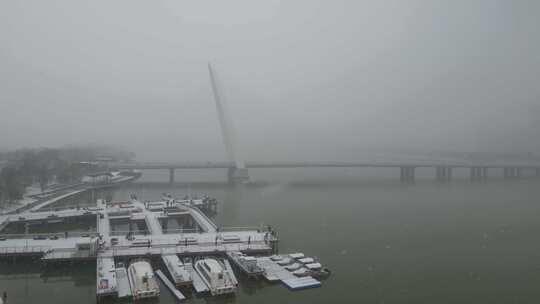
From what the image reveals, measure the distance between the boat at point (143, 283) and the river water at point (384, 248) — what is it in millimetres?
166

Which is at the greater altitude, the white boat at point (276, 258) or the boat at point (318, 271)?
the white boat at point (276, 258)

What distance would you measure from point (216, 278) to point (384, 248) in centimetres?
363

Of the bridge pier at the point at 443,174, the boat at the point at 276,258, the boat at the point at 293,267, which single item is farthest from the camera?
the bridge pier at the point at 443,174

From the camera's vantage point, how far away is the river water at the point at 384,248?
20.1 ft

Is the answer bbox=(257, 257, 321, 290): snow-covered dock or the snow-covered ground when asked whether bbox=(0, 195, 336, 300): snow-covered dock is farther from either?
the snow-covered ground

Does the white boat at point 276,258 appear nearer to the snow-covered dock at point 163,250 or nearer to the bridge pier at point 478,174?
the snow-covered dock at point 163,250

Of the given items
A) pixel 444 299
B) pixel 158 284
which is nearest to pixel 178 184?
pixel 158 284

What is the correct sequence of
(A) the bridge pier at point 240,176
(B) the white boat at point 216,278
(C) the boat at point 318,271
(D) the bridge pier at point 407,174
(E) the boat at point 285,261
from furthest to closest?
(D) the bridge pier at point 407,174
(A) the bridge pier at point 240,176
(E) the boat at point 285,261
(C) the boat at point 318,271
(B) the white boat at point 216,278

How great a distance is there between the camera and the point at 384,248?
838cm

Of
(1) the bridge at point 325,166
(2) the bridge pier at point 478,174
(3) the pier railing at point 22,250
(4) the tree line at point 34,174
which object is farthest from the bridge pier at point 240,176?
(2) the bridge pier at point 478,174

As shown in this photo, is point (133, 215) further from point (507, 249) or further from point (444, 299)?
point (507, 249)

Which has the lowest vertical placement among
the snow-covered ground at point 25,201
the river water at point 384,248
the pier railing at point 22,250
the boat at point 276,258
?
the river water at point 384,248

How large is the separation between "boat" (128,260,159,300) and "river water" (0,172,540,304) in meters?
0.17

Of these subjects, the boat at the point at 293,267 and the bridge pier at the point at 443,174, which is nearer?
the boat at the point at 293,267
